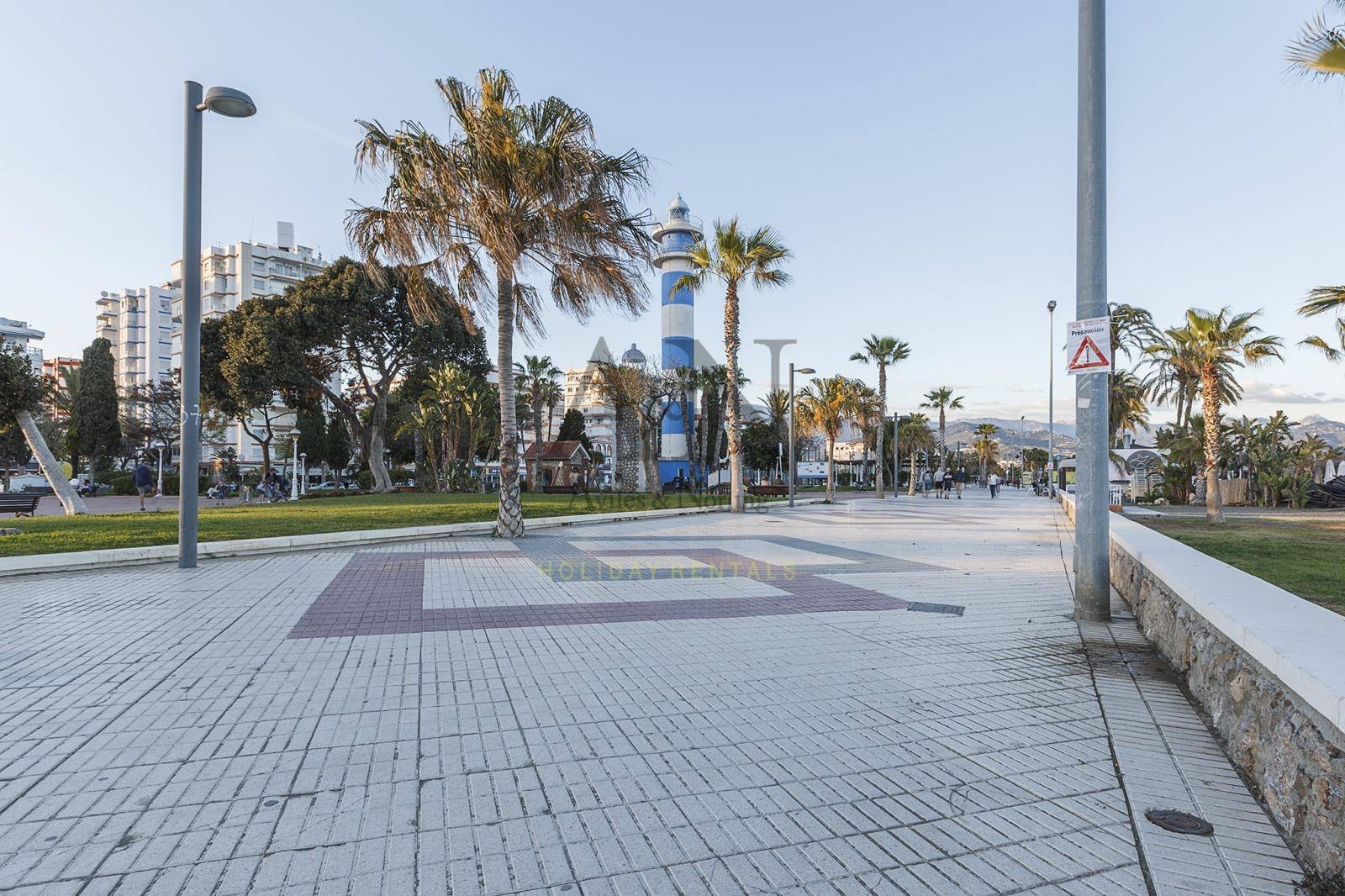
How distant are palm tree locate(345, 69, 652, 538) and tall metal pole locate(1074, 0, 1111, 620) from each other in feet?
28.5

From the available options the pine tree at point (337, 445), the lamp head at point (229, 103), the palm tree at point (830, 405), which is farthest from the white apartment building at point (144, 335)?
the lamp head at point (229, 103)

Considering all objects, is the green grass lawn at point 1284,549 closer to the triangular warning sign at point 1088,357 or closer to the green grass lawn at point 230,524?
the triangular warning sign at point 1088,357

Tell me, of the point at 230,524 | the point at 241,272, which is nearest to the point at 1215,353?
the point at 230,524

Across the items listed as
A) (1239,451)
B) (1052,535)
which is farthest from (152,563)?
(1239,451)

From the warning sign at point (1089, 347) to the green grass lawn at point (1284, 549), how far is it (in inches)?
108

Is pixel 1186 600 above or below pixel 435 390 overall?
below

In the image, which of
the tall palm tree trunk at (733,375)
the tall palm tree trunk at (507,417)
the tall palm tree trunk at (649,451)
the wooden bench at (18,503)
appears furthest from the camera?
the tall palm tree trunk at (649,451)

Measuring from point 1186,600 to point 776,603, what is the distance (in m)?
3.82

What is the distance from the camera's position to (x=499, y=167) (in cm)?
1291

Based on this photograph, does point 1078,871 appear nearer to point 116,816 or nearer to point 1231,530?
point 116,816

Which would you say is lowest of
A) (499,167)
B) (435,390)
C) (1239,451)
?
(1239,451)

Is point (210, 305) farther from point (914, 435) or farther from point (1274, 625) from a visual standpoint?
point (1274, 625)

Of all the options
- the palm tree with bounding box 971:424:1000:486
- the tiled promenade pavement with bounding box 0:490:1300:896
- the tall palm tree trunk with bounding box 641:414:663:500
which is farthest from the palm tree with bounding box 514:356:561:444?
the palm tree with bounding box 971:424:1000:486

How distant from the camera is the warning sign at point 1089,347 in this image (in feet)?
20.7
